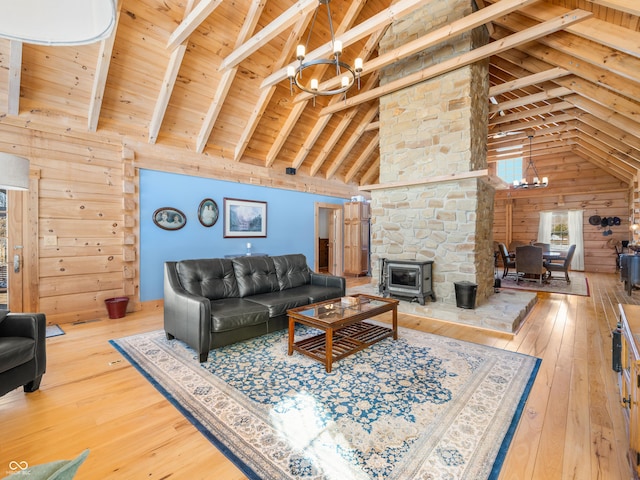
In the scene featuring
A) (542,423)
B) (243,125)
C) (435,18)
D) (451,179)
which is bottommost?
(542,423)

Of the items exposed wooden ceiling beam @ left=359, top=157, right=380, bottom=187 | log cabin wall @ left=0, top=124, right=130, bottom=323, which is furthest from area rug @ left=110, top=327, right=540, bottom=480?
exposed wooden ceiling beam @ left=359, top=157, right=380, bottom=187

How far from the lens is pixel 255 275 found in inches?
159

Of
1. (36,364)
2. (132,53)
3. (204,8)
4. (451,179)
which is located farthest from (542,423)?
(132,53)

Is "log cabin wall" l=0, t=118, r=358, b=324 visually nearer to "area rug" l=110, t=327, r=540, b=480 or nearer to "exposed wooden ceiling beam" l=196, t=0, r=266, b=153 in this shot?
"exposed wooden ceiling beam" l=196, t=0, r=266, b=153

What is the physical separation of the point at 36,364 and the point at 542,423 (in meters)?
3.67

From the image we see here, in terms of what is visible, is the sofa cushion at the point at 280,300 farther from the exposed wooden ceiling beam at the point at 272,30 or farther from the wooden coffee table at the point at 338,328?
the exposed wooden ceiling beam at the point at 272,30

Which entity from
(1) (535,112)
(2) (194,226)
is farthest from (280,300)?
(1) (535,112)

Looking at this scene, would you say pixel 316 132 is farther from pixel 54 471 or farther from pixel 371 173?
pixel 54 471

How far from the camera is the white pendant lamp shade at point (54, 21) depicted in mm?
670

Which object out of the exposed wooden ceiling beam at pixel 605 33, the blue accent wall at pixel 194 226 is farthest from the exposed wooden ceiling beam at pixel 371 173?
the exposed wooden ceiling beam at pixel 605 33

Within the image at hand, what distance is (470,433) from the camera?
190cm

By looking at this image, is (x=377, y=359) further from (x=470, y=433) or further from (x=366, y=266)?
(x=366, y=266)

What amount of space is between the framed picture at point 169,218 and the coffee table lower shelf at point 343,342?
10.7ft

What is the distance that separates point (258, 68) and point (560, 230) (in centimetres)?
1044
